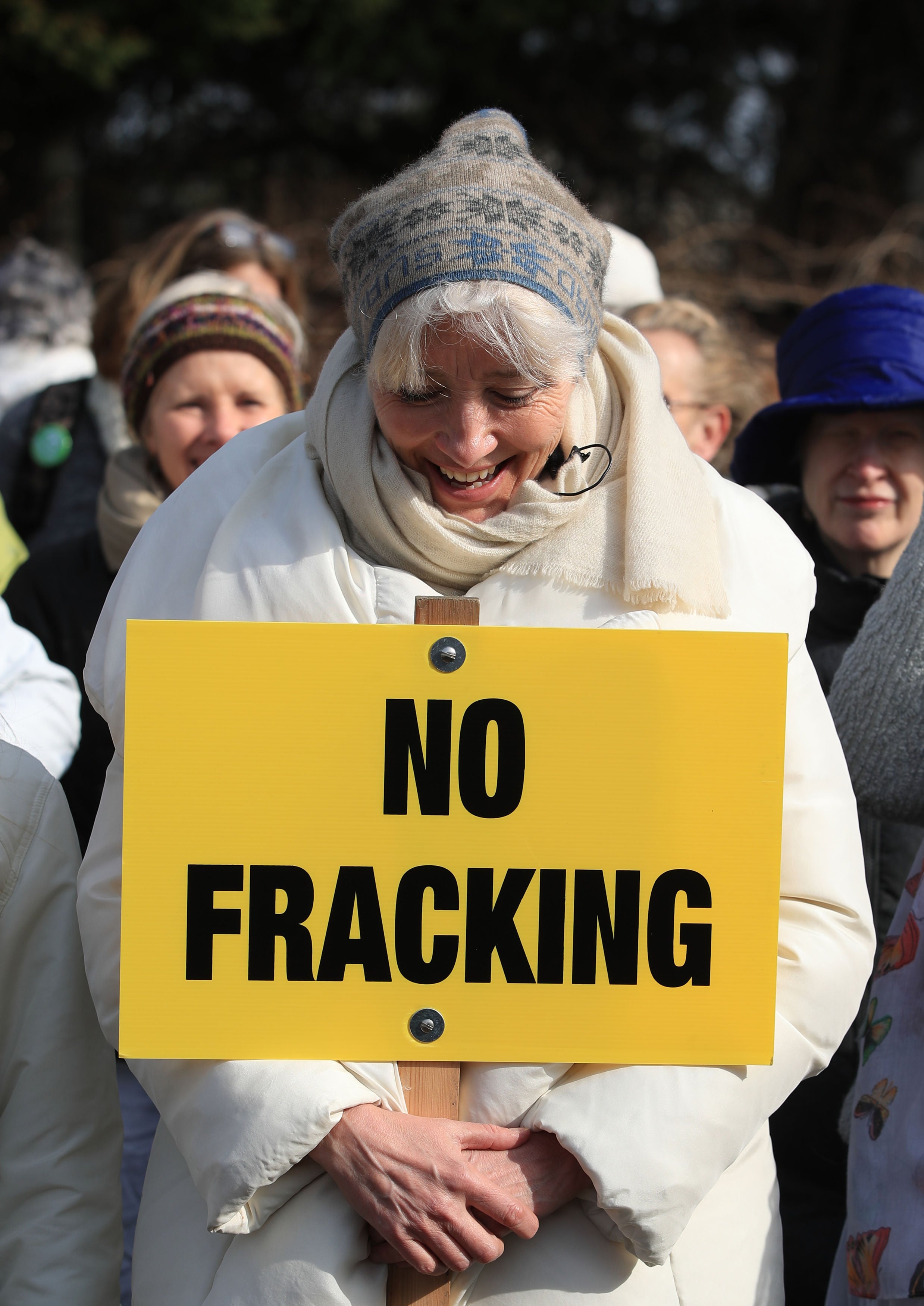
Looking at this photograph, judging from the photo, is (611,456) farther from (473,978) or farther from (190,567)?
(473,978)

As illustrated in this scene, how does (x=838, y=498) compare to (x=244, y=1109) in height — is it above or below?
above

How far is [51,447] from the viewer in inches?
144

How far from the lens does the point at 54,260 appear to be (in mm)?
4844

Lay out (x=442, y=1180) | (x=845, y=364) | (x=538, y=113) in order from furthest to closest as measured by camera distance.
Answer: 1. (x=538, y=113)
2. (x=845, y=364)
3. (x=442, y=1180)

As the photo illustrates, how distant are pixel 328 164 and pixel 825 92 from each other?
145 inches

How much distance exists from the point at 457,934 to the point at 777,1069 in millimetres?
433

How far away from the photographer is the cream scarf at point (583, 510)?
1.59m

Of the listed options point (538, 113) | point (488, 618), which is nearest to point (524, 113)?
point (538, 113)

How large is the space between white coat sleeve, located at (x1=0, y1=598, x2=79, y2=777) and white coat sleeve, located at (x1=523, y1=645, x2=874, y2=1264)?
41.3 inches

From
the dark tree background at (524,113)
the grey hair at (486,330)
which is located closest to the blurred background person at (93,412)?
the grey hair at (486,330)

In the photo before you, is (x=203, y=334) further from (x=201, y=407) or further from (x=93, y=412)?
(x=93, y=412)

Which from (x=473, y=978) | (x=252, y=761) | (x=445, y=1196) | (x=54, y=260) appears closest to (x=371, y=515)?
(x=252, y=761)

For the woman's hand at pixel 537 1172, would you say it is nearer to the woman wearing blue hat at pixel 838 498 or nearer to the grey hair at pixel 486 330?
the grey hair at pixel 486 330

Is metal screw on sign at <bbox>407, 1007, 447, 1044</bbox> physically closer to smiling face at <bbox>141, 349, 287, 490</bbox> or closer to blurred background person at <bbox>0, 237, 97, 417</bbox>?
smiling face at <bbox>141, 349, 287, 490</bbox>
